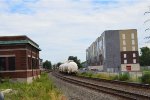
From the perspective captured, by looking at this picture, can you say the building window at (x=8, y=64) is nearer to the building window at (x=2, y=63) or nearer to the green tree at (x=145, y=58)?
the building window at (x=2, y=63)

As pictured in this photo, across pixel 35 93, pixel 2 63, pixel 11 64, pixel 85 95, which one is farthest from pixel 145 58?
pixel 35 93

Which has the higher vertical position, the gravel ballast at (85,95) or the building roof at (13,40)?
the building roof at (13,40)

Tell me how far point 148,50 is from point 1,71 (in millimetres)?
141796

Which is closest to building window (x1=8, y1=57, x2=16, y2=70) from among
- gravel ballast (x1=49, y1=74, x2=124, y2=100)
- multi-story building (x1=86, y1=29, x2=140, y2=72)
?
gravel ballast (x1=49, y1=74, x2=124, y2=100)

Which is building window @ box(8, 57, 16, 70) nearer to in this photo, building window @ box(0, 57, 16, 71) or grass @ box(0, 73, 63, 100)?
building window @ box(0, 57, 16, 71)

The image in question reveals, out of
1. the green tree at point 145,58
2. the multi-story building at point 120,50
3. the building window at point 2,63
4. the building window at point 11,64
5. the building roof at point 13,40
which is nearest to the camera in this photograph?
the building roof at point 13,40

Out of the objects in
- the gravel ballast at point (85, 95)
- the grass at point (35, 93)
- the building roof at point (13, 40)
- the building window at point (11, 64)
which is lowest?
the gravel ballast at point (85, 95)

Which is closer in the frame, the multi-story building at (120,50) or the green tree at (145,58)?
the multi-story building at (120,50)

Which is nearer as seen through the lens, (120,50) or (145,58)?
(120,50)

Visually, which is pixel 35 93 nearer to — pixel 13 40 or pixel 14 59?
pixel 14 59

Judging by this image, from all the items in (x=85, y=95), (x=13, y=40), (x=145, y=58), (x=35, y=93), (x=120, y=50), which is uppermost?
(x=120, y=50)

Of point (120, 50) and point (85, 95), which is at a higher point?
point (120, 50)

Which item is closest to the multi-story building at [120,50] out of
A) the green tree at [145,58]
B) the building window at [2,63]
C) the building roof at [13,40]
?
the green tree at [145,58]

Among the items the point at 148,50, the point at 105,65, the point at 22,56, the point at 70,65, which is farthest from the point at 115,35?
the point at 22,56
